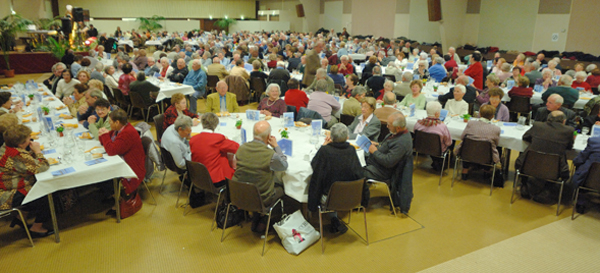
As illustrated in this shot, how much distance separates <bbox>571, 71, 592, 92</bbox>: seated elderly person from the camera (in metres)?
7.98

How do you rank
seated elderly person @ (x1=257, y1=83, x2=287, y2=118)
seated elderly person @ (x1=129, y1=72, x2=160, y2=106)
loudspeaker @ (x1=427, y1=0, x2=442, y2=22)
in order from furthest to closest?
loudspeaker @ (x1=427, y1=0, x2=442, y2=22)
seated elderly person @ (x1=129, y1=72, x2=160, y2=106)
seated elderly person @ (x1=257, y1=83, x2=287, y2=118)

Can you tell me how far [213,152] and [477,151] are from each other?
340 cm

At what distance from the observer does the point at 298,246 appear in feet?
12.4

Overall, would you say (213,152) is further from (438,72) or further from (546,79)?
(546,79)

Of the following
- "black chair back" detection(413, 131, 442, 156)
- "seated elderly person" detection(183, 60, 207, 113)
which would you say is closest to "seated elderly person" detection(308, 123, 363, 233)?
"black chair back" detection(413, 131, 442, 156)

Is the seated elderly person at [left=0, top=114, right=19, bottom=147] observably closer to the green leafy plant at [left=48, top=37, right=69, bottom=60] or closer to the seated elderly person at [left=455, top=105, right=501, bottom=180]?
the seated elderly person at [left=455, top=105, right=501, bottom=180]

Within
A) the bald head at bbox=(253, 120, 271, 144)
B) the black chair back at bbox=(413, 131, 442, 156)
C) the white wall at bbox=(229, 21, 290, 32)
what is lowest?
the black chair back at bbox=(413, 131, 442, 156)

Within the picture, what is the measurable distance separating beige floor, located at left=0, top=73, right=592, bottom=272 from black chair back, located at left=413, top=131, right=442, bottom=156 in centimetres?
69

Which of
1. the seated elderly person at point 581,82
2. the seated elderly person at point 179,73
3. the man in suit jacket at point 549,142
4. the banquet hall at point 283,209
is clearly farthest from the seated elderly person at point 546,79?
the seated elderly person at point 179,73

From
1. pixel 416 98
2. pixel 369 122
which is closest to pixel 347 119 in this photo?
pixel 369 122

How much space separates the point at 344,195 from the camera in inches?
143

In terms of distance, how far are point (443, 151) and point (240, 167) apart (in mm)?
3016

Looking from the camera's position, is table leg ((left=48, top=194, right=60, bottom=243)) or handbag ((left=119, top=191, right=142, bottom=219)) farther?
handbag ((left=119, top=191, right=142, bottom=219))

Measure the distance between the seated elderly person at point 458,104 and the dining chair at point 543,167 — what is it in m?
1.72
